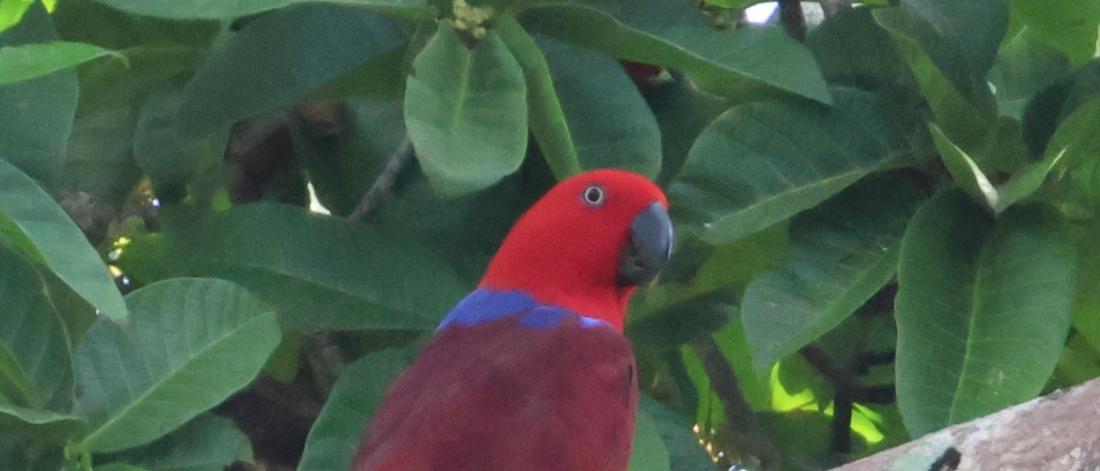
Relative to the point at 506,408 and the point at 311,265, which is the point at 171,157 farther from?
the point at 506,408

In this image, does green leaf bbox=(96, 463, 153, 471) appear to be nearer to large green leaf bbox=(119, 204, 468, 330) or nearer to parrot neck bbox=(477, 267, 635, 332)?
large green leaf bbox=(119, 204, 468, 330)

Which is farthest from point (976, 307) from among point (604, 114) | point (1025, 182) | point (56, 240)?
point (56, 240)

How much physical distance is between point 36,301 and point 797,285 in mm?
812

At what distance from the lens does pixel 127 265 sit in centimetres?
213

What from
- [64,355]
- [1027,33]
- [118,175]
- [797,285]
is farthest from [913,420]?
[118,175]

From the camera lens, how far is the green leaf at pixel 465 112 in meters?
1.74

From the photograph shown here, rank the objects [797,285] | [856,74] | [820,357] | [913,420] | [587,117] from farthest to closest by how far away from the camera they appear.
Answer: [820,357]
[856,74]
[587,117]
[797,285]
[913,420]

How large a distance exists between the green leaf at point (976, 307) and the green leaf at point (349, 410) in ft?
1.93

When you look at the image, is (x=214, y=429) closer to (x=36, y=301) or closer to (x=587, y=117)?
(x=36, y=301)

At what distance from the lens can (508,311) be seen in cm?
226

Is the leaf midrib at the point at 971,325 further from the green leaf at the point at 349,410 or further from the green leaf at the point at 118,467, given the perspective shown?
the green leaf at the point at 118,467

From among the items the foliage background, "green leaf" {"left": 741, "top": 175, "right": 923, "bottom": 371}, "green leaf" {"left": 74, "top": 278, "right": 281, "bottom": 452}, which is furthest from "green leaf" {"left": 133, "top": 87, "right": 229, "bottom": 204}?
"green leaf" {"left": 741, "top": 175, "right": 923, "bottom": 371}


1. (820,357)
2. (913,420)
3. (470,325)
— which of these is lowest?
(820,357)

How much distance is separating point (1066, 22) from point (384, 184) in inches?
33.1
